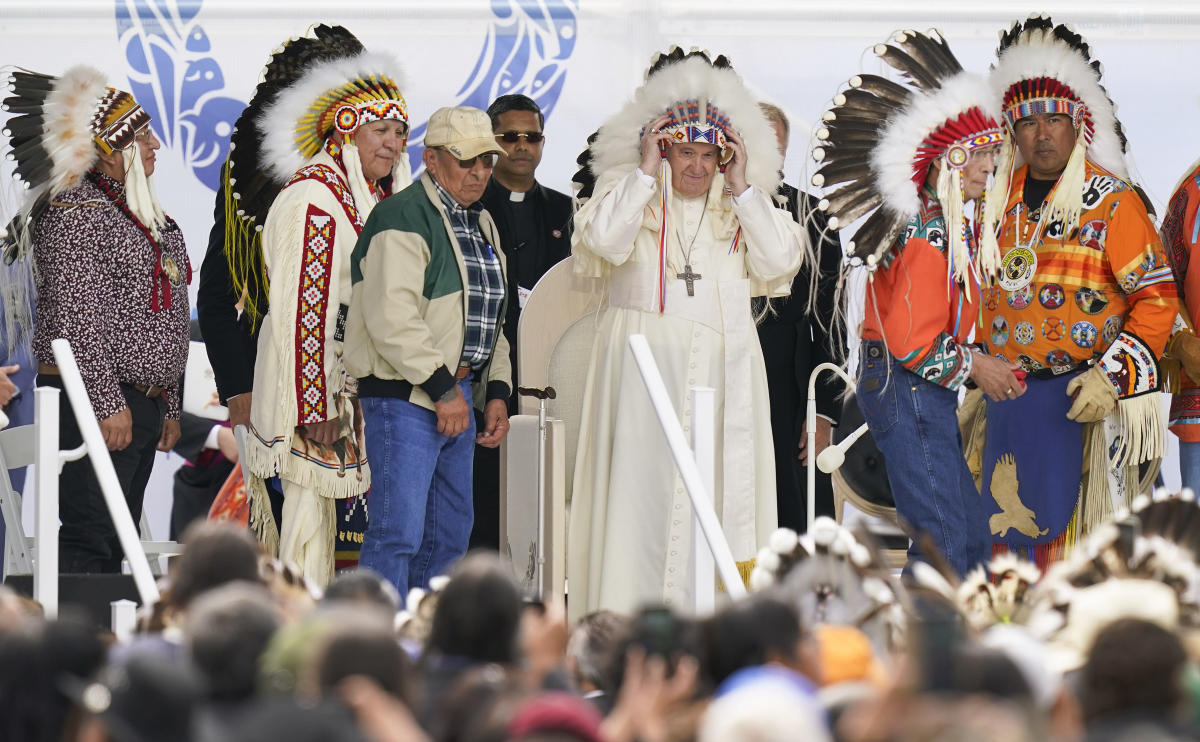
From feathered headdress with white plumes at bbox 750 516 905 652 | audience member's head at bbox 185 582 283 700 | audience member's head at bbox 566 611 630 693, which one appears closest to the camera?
audience member's head at bbox 185 582 283 700

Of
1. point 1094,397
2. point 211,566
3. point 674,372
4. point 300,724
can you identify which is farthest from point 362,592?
point 1094,397

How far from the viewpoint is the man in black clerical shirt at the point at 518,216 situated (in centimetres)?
564

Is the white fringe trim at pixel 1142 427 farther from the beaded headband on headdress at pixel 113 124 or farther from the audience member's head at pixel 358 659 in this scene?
the audience member's head at pixel 358 659

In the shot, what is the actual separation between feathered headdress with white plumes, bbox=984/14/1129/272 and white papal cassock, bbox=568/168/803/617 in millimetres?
726

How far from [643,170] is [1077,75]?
1306 millimetres

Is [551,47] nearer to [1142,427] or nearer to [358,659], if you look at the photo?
[1142,427]

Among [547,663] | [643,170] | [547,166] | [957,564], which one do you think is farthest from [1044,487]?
[547,663]

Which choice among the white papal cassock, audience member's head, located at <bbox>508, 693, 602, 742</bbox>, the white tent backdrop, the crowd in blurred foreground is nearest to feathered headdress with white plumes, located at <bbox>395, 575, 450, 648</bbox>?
the crowd in blurred foreground

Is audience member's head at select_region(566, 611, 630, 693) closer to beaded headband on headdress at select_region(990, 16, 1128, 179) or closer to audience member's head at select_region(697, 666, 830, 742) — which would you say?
audience member's head at select_region(697, 666, 830, 742)

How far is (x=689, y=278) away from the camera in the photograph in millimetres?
4855

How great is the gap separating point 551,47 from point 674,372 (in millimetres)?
1818

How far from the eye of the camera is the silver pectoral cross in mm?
4855

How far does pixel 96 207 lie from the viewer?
5277mm

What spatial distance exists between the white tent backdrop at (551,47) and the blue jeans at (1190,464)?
5.49ft
